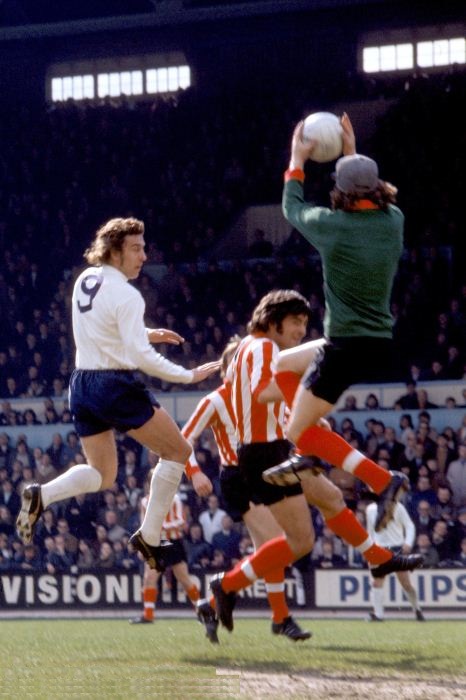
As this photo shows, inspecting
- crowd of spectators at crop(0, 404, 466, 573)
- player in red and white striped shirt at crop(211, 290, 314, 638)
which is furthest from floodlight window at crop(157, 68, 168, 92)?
player in red and white striped shirt at crop(211, 290, 314, 638)

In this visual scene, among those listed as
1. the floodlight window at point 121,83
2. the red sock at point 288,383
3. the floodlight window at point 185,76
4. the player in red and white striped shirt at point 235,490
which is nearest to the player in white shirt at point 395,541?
the player in red and white striped shirt at point 235,490

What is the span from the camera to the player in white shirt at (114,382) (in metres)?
7.54

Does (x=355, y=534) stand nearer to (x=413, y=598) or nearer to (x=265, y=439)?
(x=265, y=439)

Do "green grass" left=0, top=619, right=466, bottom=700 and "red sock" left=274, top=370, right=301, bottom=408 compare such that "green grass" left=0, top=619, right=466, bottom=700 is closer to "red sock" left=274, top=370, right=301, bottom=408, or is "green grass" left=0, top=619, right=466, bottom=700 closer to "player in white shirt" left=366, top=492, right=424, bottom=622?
"red sock" left=274, top=370, right=301, bottom=408

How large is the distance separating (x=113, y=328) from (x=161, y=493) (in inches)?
47.0

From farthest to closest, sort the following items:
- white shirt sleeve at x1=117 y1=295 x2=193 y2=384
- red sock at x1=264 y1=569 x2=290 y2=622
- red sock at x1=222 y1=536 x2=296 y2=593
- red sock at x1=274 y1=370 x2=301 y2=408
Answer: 1. red sock at x1=264 y1=569 x2=290 y2=622
2. red sock at x1=222 y1=536 x2=296 y2=593
3. red sock at x1=274 y1=370 x2=301 y2=408
4. white shirt sleeve at x1=117 y1=295 x2=193 y2=384

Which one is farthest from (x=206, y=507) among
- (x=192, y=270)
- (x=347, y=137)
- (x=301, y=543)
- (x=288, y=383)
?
(x=347, y=137)

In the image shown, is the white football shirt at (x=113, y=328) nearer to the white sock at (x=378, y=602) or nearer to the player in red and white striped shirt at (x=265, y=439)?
the player in red and white striped shirt at (x=265, y=439)

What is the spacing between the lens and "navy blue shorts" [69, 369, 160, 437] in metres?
7.55

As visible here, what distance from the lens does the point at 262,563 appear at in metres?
8.53

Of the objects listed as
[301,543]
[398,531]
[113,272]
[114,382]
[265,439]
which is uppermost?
[113,272]

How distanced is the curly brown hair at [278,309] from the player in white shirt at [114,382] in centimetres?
83

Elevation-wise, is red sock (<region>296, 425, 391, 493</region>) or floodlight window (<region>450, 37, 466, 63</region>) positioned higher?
floodlight window (<region>450, 37, 466, 63</region>)

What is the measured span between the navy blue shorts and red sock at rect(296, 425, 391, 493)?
104 cm
